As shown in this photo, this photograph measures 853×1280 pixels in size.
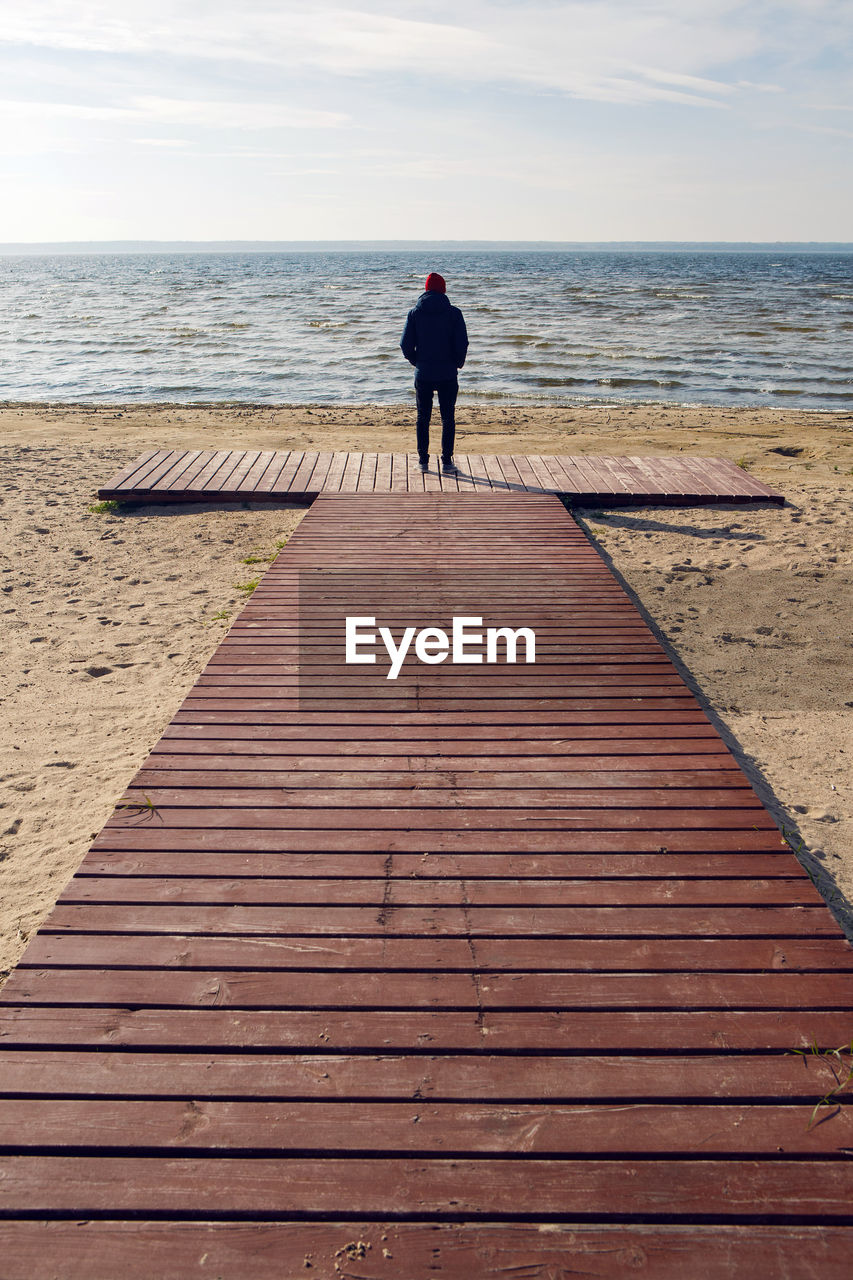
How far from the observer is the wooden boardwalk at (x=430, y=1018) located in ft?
5.82

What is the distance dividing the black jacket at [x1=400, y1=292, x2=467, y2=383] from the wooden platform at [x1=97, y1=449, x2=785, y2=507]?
112cm

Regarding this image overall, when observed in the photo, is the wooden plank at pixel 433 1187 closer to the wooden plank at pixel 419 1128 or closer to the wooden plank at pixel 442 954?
the wooden plank at pixel 419 1128

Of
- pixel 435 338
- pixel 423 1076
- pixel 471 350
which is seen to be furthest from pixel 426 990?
pixel 471 350

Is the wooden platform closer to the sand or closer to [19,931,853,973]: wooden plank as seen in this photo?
the sand

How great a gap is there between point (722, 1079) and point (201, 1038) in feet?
4.26

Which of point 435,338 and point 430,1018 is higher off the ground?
point 435,338

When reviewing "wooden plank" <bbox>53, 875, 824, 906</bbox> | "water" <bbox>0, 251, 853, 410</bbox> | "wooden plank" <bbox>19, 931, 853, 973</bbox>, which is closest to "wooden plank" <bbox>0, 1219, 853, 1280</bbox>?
"wooden plank" <bbox>19, 931, 853, 973</bbox>

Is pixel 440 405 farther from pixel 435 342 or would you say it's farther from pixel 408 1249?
pixel 408 1249

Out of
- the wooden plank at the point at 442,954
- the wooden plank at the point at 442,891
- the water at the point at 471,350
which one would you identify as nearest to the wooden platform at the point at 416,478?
the wooden plank at the point at 442,891

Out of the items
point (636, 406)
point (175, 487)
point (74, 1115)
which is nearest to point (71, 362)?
point (636, 406)

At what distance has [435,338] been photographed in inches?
314

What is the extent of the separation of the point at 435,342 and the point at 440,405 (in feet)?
2.20

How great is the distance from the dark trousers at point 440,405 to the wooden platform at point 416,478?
12.0 inches

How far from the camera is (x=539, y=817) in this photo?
3.12m
